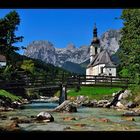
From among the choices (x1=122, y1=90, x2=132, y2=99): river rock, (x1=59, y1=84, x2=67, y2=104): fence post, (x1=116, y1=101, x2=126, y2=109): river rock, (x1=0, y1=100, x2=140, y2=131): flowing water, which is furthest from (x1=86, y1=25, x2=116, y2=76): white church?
(x1=0, y1=100, x2=140, y2=131): flowing water

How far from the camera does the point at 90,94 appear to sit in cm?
4681

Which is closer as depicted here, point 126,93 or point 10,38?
point 126,93

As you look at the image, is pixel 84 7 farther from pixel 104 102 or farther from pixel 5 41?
pixel 5 41

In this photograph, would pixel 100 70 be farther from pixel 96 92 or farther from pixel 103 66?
pixel 96 92

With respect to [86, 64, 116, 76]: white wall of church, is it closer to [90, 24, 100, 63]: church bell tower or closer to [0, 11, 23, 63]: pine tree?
[90, 24, 100, 63]: church bell tower

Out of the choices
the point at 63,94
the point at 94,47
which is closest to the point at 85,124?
the point at 63,94

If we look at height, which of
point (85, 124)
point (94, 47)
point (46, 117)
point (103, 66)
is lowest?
point (85, 124)

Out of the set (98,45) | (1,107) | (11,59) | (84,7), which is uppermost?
(98,45)

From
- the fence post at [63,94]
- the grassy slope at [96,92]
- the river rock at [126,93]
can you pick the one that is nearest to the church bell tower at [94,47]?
the grassy slope at [96,92]

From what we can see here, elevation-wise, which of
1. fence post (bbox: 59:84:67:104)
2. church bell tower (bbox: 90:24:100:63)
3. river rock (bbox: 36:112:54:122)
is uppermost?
church bell tower (bbox: 90:24:100:63)

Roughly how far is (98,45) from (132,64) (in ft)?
253
